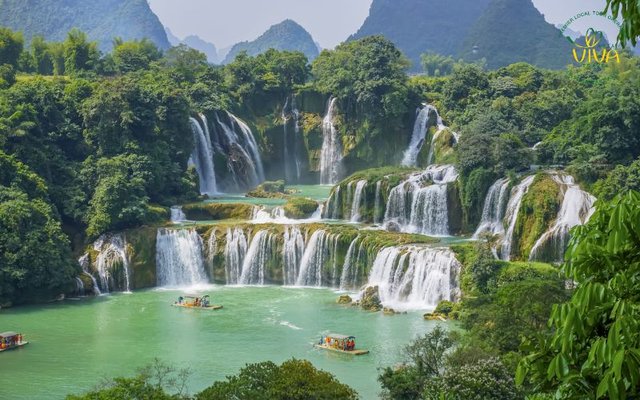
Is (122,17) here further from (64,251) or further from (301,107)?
(64,251)

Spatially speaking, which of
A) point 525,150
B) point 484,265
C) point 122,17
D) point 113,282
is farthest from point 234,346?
point 122,17

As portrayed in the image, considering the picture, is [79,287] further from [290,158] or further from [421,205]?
[290,158]

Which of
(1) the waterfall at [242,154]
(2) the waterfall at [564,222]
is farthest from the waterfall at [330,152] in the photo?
(2) the waterfall at [564,222]

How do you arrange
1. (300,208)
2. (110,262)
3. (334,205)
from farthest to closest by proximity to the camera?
(334,205), (300,208), (110,262)

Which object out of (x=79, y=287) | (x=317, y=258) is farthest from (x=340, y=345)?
(x=79, y=287)

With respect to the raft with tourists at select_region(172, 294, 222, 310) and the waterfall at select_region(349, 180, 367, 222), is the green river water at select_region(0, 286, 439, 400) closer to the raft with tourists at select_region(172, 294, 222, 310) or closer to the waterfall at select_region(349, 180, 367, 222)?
the raft with tourists at select_region(172, 294, 222, 310)

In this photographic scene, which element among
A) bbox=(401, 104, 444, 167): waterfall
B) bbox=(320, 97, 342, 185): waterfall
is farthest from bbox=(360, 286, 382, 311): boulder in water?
bbox=(320, 97, 342, 185): waterfall
